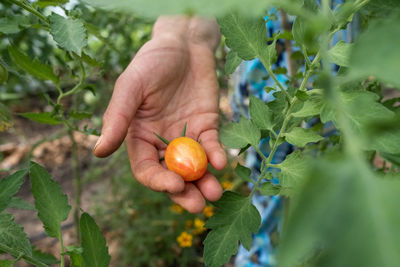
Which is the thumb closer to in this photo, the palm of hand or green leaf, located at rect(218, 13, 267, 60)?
the palm of hand

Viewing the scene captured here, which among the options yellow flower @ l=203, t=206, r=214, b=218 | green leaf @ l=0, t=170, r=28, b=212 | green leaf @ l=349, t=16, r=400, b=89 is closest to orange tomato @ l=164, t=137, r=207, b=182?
green leaf @ l=0, t=170, r=28, b=212

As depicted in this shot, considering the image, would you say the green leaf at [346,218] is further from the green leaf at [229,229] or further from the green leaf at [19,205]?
the green leaf at [19,205]

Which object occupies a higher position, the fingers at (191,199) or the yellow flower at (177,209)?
the fingers at (191,199)

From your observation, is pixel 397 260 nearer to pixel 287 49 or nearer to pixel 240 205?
pixel 240 205

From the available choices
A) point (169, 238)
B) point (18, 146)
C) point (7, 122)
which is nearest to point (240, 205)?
point (7, 122)

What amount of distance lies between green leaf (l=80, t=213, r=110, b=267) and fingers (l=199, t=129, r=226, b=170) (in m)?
0.45

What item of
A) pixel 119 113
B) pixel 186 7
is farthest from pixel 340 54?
pixel 119 113

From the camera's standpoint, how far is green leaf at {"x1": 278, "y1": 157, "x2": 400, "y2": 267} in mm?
236

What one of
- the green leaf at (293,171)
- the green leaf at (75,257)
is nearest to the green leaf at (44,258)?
the green leaf at (75,257)

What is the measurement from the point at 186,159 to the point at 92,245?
0.36 metres

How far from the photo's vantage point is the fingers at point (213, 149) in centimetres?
102

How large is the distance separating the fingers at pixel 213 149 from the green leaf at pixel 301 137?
41 centimetres

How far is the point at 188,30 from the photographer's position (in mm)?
1380

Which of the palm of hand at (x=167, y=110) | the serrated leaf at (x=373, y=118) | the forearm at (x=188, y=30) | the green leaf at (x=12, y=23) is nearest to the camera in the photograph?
the serrated leaf at (x=373, y=118)
